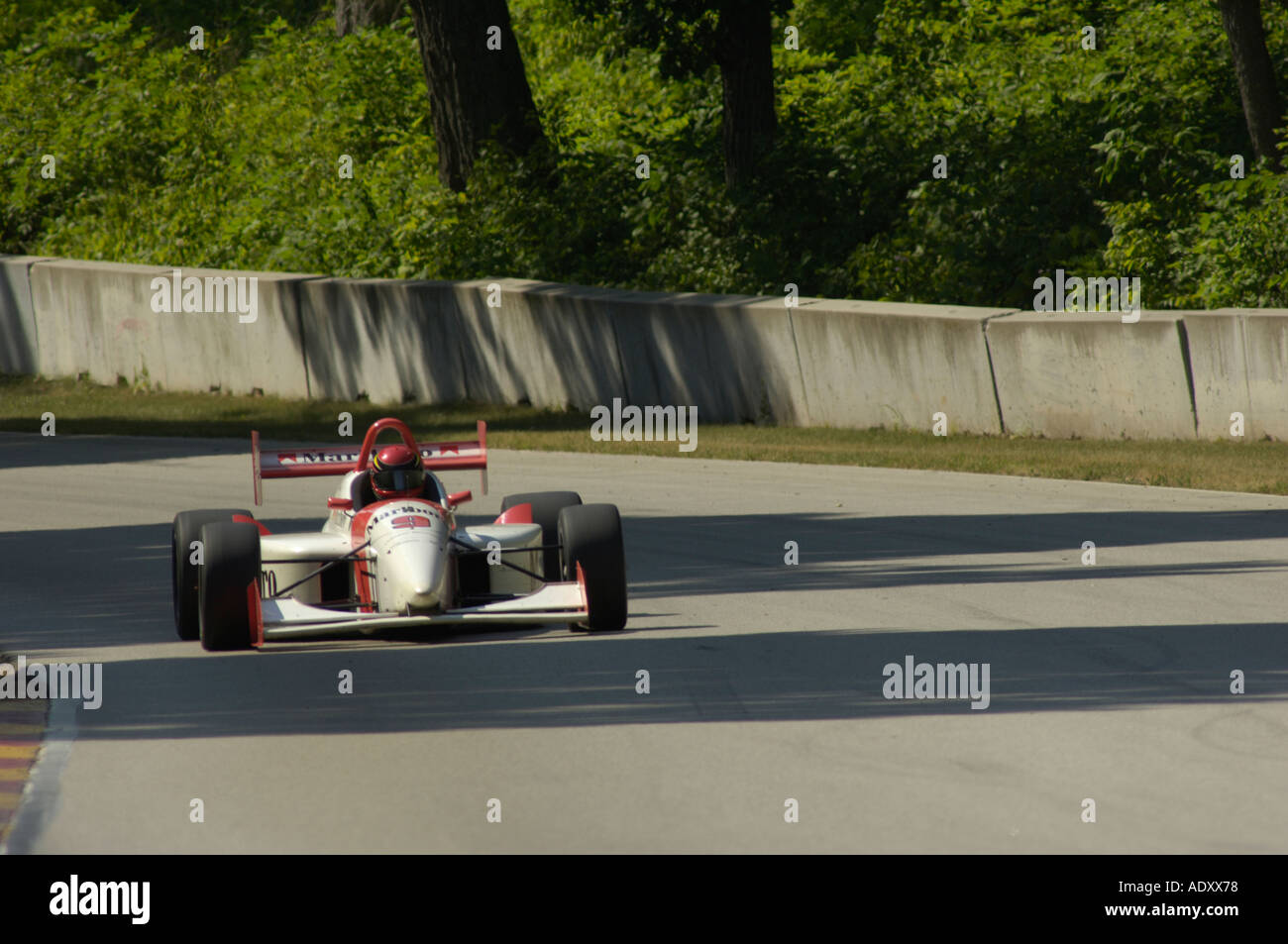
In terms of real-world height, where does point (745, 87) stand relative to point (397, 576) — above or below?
above


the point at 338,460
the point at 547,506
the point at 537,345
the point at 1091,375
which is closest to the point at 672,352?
the point at 537,345

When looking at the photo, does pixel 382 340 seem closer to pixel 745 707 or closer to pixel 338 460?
pixel 338 460

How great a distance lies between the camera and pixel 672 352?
20953 millimetres

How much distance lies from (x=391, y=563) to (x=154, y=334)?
16.9 metres

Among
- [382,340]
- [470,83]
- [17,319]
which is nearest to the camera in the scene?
[382,340]

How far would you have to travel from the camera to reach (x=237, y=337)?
24.6m

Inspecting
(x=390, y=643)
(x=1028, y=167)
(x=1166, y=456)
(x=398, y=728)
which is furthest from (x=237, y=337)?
(x=398, y=728)

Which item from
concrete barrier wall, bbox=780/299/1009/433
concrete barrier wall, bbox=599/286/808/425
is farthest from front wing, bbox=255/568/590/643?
concrete barrier wall, bbox=599/286/808/425

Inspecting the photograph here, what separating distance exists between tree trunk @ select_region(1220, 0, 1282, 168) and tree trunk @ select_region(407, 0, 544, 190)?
31.8ft

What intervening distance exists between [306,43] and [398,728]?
3060 cm

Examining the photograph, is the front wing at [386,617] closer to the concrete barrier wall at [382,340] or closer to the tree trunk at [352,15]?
the concrete barrier wall at [382,340]

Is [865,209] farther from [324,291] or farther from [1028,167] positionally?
[324,291]

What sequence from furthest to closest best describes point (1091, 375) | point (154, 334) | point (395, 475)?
point (154, 334) < point (1091, 375) < point (395, 475)

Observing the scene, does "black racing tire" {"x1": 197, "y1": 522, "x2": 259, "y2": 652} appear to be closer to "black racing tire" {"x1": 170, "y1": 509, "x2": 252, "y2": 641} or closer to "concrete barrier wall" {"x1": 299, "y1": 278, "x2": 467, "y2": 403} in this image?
"black racing tire" {"x1": 170, "y1": 509, "x2": 252, "y2": 641}
